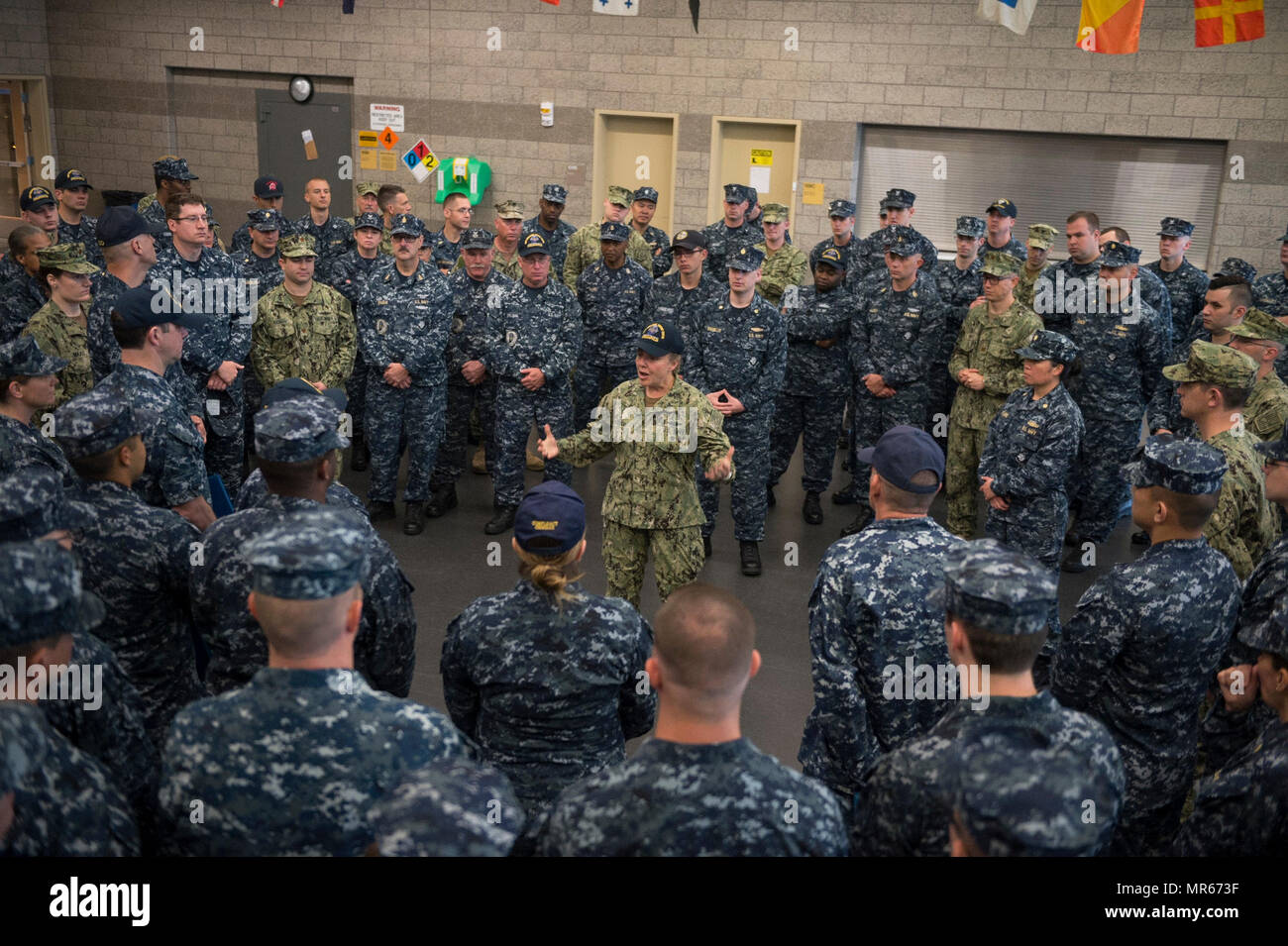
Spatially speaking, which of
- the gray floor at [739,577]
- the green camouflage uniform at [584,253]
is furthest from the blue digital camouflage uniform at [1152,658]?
the green camouflage uniform at [584,253]

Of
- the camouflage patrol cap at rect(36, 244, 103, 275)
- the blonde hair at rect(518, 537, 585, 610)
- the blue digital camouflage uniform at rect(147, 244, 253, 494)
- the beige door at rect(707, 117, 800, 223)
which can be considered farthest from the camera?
the beige door at rect(707, 117, 800, 223)

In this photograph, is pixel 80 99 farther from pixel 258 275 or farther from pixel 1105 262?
pixel 1105 262

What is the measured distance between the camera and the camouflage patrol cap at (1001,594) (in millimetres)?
2186

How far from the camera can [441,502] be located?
22.6ft

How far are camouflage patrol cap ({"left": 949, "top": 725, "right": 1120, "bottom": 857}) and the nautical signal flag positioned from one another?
7.64 m

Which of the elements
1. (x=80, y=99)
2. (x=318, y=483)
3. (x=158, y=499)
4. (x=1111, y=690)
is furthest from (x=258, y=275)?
(x=80, y=99)

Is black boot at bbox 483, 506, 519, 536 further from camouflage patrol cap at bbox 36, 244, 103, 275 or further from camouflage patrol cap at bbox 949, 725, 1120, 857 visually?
camouflage patrol cap at bbox 949, 725, 1120, 857

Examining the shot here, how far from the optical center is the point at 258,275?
701 centimetres

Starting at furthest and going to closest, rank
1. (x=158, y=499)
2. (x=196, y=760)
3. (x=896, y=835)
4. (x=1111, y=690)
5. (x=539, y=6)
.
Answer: (x=539, y=6), (x=158, y=499), (x=1111, y=690), (x=896, y=835), (x=196, y=760)

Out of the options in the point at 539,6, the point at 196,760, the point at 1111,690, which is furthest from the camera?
the point at 539,6

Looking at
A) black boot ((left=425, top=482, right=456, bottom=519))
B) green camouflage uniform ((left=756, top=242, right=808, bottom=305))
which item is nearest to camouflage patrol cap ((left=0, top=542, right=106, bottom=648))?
black boot ((left=425, top=482, right=456, bottom=519))

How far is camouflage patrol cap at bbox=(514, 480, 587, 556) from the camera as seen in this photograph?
281 cm

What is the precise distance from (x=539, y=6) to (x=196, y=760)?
11.2 metres

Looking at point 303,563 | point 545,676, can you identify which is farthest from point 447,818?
point 545,676
